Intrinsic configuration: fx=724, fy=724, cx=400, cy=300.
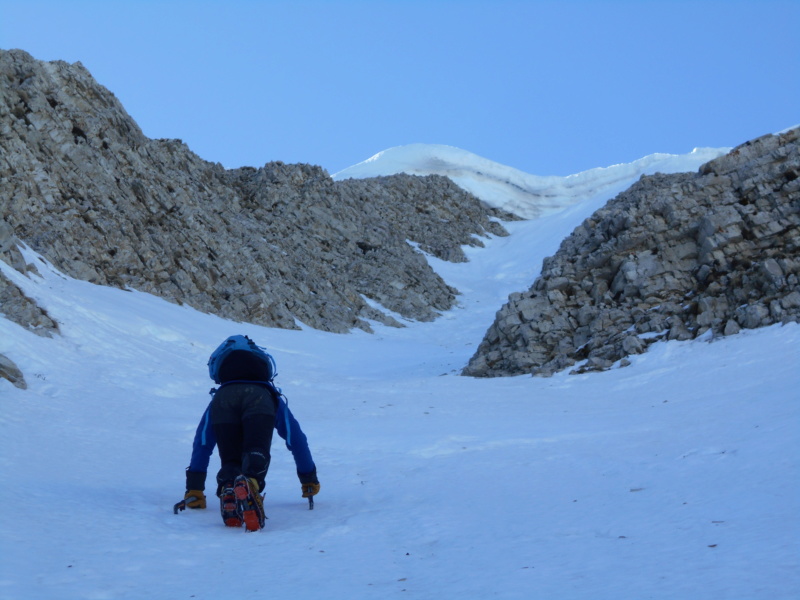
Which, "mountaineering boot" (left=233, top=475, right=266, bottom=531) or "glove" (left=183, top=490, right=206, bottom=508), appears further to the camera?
"glove" (left=183, top=490, right=206, bottom=508)

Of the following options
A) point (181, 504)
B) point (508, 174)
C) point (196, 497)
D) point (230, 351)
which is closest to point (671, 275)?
point (230, 351)

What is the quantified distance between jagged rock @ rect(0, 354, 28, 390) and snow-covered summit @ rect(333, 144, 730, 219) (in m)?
66.1

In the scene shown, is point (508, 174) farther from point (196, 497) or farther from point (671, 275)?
point (196, 497)

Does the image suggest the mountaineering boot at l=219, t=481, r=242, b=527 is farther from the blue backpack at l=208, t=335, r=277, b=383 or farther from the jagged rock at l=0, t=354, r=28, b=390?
the jagged rock at l=0, t=354, r=28, b=390

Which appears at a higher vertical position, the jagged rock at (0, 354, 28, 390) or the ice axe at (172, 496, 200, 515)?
the jagged rock at (0, 354, 28, 390)

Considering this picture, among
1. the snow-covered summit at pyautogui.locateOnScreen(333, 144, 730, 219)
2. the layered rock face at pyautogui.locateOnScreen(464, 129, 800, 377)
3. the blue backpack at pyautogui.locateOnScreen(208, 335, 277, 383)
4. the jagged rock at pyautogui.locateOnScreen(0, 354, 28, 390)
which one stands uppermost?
the snow-covered summit at pyautogui.locateOnScreen(333, 144, 730, 219)

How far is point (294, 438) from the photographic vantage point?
6.18 meters

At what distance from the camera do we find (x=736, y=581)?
3482 mm

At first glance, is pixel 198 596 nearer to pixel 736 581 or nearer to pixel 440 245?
pixel 736 581

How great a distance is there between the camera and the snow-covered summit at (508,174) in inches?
3054

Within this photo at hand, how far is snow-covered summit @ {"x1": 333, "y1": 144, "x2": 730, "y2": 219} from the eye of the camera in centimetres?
7756

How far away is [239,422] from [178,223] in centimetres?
2567

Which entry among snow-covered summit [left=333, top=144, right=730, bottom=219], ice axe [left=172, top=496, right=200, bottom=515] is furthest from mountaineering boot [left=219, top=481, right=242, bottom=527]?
snow-covered summit [left=333, top=144, right=730, bottom=219]

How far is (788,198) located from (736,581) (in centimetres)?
1489
